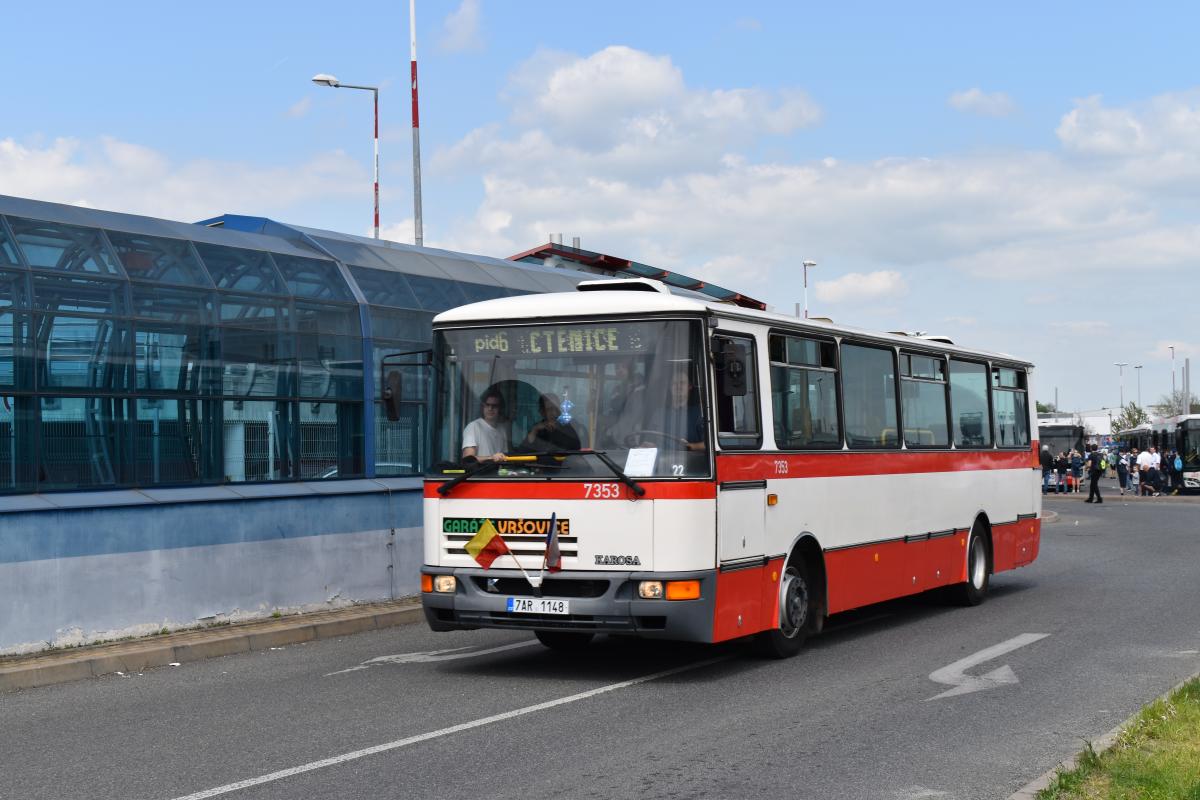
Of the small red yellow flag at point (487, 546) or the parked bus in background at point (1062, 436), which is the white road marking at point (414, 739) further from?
the parked bus in background at point (1062, 436)

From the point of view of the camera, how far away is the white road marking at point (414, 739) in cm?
714

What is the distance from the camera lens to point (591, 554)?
1047cm

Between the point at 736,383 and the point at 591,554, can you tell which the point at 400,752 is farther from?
the point at 736,383

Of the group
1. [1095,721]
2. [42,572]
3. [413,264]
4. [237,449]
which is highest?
[413,264]

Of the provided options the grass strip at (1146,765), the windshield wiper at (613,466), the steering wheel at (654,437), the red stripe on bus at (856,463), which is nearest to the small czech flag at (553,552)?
the windshield wiper at (613,466)

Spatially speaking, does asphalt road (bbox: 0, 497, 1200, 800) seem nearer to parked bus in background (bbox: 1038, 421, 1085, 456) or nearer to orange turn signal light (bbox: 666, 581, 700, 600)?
orange turn signal light (bbox: 666, 581, 700, 600)

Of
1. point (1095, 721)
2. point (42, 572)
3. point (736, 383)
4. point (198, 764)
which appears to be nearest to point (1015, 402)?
point (736, 383)

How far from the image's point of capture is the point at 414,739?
8.34 m

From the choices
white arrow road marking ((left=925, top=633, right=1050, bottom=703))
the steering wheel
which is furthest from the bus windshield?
white arrow road marking ((left=925, top=633, right=1050, bottom=703))

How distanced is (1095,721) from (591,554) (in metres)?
3.62

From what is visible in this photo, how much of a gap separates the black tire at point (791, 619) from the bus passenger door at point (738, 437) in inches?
27.8

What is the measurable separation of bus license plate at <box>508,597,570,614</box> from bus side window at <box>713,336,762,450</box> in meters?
1.67

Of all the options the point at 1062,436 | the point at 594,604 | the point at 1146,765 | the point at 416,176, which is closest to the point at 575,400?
the point at 594,604

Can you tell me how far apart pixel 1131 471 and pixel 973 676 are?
59.1m
